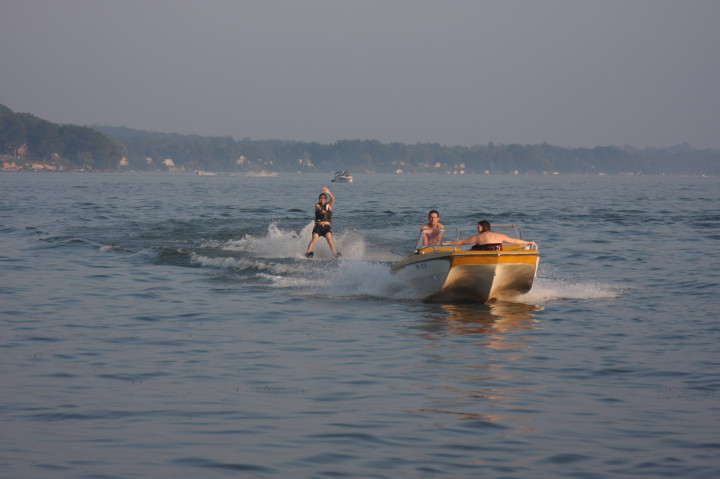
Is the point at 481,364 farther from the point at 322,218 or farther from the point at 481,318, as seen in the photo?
the point at 322,218

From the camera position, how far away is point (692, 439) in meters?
8.99

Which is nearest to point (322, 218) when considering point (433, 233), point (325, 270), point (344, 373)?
point (325, 270)

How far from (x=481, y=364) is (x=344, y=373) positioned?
6.57 feet

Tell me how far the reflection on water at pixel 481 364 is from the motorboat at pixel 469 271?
1.05 feet

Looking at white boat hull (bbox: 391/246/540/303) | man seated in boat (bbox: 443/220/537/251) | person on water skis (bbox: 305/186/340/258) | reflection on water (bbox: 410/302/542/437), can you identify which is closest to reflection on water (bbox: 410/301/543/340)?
reflection on water (bbox: 410/302/542/437)

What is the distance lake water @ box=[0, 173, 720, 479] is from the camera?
27.4ft

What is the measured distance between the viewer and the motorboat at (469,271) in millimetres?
17562

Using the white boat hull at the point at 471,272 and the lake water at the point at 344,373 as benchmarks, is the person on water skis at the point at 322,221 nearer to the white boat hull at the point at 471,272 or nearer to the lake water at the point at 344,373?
the lake water at the point at 344,373

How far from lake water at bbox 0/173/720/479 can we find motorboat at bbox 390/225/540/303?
1.16ft

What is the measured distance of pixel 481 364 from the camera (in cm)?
1241

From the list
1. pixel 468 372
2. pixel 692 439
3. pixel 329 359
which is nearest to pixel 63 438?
pixel 329 359

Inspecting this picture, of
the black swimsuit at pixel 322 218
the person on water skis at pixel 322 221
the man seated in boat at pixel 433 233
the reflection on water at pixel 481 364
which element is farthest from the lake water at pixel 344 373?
Result: the black swimsuit at pixel 322 218

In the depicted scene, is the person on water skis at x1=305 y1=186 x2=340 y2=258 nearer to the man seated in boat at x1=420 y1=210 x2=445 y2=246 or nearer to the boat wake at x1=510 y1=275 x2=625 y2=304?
the boat wake at x1=510 y1=275 x2=625 y2=304

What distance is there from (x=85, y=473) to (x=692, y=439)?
19.0 ft
